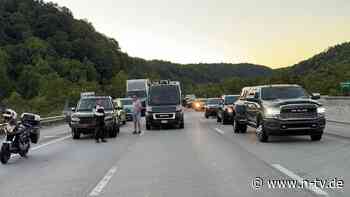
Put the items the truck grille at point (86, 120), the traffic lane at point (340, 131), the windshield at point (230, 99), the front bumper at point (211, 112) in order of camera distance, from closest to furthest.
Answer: the traffic lane at point (340, 131), the truck grille at point (86, 120), the windshield at point (230, 99), the front bumper at point (211, 112)

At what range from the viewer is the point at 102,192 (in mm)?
9297

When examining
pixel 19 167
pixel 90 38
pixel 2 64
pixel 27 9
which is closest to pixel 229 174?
pixel 19 167

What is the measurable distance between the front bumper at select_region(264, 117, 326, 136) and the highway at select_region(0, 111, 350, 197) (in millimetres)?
423

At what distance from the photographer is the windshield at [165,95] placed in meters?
29.6

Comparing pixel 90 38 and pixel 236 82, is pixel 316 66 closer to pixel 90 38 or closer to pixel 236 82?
pixel 236 82

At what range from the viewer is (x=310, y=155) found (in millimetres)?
13961

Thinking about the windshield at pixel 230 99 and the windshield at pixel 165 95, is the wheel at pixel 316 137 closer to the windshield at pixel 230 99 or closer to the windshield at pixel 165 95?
the windshield at pixel 165 95

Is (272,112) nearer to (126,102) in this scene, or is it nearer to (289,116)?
(289,116)

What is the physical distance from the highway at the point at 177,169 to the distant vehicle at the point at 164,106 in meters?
10.2

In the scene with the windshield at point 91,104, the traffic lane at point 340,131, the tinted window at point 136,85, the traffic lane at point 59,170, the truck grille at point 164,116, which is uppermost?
the tinted window at point 136,85

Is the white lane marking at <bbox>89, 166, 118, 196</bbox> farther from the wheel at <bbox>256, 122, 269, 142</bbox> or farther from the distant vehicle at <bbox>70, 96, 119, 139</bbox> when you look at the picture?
the distant vehicle at <bbox>70, 96, 119, 139</bbox>

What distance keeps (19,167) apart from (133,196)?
556 cm

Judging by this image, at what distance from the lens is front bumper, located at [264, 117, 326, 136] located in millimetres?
17406

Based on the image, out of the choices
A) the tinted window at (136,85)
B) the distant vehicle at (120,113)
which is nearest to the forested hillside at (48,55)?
the tinted window at (136,85)
